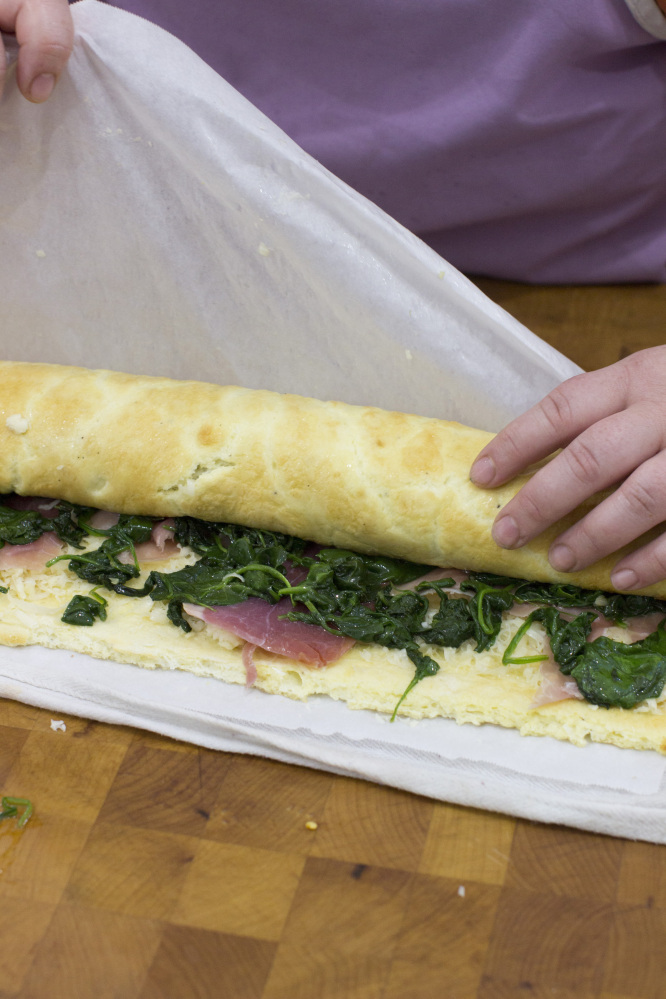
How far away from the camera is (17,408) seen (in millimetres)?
3143

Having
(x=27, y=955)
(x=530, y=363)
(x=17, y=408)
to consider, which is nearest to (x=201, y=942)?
(x=27, y=955)

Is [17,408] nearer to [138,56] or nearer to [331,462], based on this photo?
[331,462]

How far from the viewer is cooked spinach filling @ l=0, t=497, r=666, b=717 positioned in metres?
2.70

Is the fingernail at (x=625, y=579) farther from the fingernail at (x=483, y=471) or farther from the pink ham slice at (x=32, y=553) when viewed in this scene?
the pink ham slice at (x=32, y=553)

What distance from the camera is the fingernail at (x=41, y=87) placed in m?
3.10

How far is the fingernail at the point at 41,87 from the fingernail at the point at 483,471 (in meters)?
1.96

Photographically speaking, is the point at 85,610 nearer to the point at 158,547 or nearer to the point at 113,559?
the point at 113,559

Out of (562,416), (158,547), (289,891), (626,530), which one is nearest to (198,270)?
(158,547)

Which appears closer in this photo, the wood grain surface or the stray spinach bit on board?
the wood grain surface

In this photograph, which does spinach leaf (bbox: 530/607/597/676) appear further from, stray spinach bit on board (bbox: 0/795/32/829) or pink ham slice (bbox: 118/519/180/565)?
stray spinach bit on board (bbox: 0/795/32/829)

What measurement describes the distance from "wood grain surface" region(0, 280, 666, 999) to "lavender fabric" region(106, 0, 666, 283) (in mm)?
2555

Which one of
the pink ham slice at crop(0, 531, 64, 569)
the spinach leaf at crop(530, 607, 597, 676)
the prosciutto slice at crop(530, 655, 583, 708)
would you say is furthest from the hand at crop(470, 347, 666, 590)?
the pink ham slice at crop(0, 531, 64, 569)

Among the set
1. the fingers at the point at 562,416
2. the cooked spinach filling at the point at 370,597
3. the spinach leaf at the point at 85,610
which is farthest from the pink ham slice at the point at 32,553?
the fingers at the point at 562,416

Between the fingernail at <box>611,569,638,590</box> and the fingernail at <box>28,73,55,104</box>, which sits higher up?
the fingernail at <box>28,73,55,104</box>
